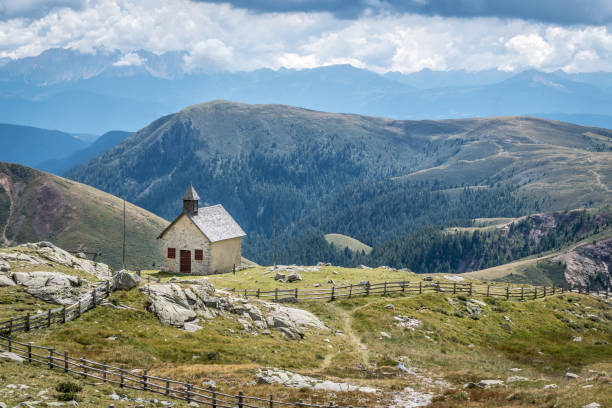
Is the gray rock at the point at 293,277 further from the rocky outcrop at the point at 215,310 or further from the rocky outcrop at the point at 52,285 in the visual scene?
the rocky outcrop at the point at 52,285

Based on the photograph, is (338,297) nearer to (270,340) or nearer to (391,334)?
(391,334)

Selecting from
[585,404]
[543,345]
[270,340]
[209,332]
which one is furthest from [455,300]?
[585,404]

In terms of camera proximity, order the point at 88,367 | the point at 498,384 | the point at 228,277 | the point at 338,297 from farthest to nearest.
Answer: the point at 228,277, the point at 338,297, the point at 498,384, the point at 88,367

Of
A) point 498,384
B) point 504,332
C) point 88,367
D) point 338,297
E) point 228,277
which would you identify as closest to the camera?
point 88,367

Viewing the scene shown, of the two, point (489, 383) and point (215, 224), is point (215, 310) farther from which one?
point (215, 224)

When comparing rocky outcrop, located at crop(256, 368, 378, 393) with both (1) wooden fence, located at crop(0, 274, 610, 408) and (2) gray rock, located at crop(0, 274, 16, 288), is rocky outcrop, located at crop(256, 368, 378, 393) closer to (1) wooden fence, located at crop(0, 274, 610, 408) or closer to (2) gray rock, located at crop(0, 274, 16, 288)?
(1) wooden fence, located at crop(0, 274, 610, 408)

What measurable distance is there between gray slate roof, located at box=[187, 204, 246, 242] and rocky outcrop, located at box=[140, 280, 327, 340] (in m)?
33.4

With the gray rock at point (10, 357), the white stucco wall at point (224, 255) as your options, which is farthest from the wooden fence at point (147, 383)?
the white stucco wall at point (224, 255)

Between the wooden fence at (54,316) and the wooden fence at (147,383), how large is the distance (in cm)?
397

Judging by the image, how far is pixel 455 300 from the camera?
67.6 m

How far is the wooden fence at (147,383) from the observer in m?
30.4

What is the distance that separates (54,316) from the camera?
135ft

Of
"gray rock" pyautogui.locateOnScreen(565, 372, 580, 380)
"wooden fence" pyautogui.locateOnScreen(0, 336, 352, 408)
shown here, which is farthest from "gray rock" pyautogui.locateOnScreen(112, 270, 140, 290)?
"gray rock" pyautogui.locateOnScreen(565, 372, 580, 380)

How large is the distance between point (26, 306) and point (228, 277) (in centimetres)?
3713
